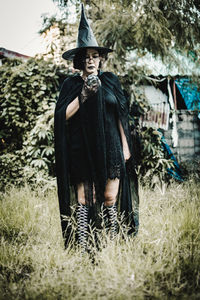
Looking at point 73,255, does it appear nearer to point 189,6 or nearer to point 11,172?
point 11,172

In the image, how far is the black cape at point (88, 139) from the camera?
2055 mm

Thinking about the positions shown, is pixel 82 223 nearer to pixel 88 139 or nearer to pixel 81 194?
pixel 81 194

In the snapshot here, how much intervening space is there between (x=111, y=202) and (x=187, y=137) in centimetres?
409

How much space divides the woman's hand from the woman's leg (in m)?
0.81

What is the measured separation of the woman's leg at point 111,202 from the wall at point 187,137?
3727 millimetres

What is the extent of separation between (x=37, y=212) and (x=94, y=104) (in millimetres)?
1908

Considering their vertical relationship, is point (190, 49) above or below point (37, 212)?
above

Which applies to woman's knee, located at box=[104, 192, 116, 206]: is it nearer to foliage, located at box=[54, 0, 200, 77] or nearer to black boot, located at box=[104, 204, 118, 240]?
black boot, located at box=[104, 204, 118, 240]

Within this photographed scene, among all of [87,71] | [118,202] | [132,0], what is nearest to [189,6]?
[132,0]

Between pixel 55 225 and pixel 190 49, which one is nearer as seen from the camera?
pixel 55 225

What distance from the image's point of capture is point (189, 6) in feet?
13.0

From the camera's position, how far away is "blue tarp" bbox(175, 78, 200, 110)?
4.83 meters

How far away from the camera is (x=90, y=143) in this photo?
2.12m

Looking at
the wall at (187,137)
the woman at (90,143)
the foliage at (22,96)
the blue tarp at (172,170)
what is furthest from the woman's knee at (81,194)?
the wall at (187,137)
